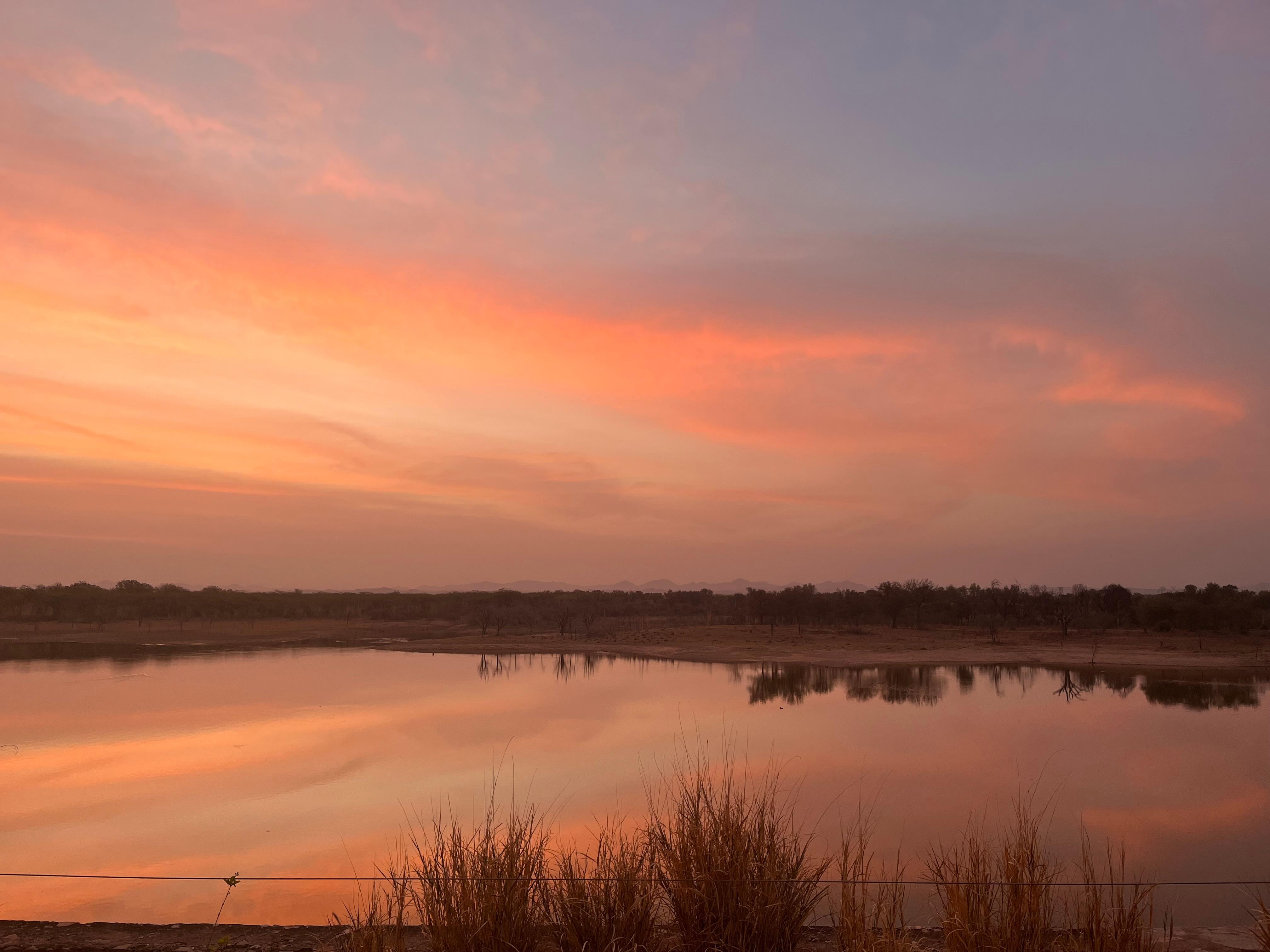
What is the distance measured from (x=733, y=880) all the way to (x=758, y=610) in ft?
170

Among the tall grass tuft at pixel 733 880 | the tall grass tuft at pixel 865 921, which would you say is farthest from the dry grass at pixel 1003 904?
the tall grass tuft at pixel 733 880

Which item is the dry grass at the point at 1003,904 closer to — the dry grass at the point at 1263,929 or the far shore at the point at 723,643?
the dry grass at the point at 1263,929

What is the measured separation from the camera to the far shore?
112 ft

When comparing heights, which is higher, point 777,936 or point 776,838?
point 776,838

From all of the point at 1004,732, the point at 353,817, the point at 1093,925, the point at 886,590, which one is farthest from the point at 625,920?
the point at 886,590

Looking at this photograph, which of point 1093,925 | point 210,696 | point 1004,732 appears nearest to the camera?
point 1093,925

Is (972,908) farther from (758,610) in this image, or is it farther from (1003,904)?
(758,610)

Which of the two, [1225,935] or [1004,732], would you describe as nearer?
[1225,935]

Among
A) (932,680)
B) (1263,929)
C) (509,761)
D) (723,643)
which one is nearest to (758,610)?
(723,643)

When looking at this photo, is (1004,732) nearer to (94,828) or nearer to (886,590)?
(94,828)

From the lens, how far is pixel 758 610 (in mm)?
55875

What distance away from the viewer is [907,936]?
488cm

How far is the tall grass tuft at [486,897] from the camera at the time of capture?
4922 mm

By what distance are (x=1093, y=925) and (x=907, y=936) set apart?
3.47 feet
